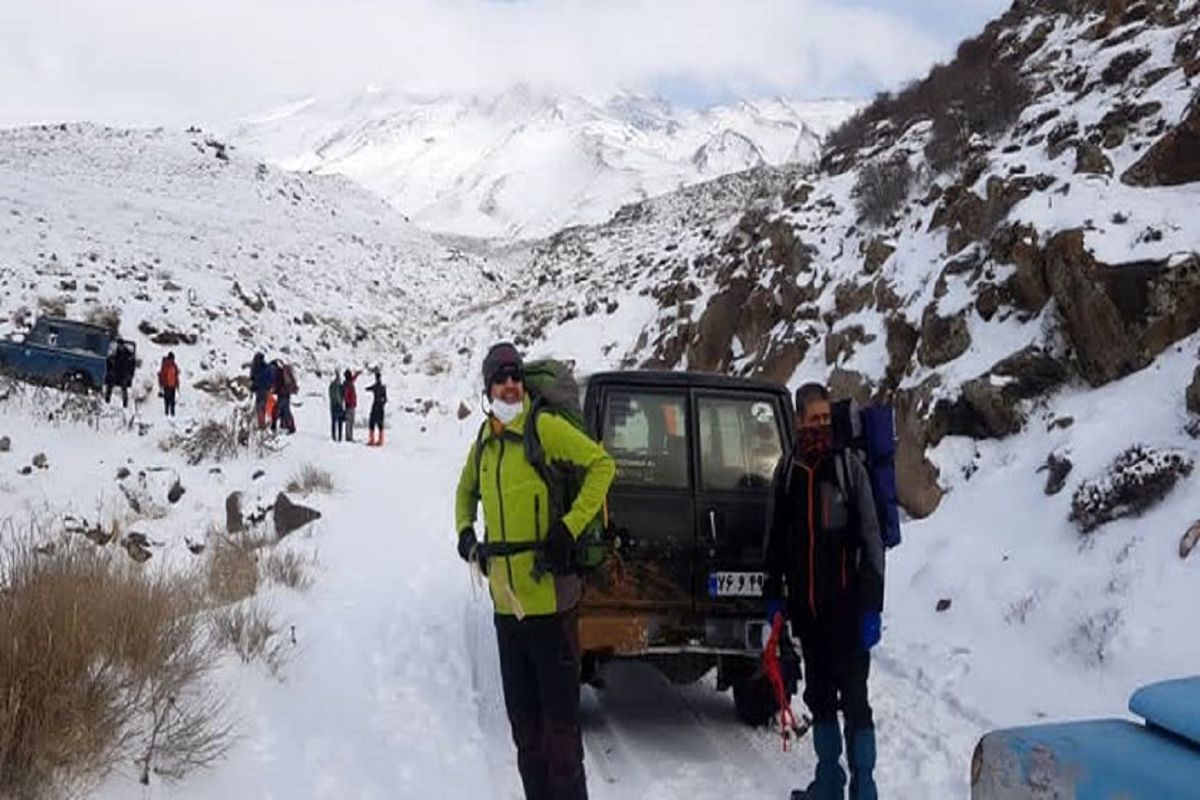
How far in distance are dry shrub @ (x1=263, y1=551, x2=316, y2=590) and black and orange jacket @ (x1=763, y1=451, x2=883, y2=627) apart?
582 centimetres

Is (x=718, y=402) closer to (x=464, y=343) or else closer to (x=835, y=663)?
(x=835, y=663)

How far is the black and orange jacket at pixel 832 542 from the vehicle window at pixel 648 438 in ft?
4.42

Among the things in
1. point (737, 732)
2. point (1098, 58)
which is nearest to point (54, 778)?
point (737, 732)

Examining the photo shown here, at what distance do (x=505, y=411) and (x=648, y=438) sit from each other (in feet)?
6.87

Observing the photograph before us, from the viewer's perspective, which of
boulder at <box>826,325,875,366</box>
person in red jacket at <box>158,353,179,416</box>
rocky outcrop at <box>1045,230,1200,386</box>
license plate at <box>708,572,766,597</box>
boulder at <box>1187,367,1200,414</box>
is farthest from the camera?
person in red jacket at <box>158,353,179,416</box>

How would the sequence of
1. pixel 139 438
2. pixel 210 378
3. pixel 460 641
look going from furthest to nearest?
pixel 210 378 < pixel 139 438 < pixel 460 641

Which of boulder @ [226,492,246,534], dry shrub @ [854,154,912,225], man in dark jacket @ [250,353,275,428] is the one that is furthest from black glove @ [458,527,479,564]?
man in dark jacket @ [250,353,275,428]

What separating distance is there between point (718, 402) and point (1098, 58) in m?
11.4

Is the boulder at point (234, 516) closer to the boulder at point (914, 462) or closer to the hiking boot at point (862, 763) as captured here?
the boulder at point (914, 462)

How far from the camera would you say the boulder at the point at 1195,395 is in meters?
8.15

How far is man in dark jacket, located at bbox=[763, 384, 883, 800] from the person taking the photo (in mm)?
4879

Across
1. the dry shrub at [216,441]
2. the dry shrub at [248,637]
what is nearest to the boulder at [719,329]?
the dry shrub at [216,441]

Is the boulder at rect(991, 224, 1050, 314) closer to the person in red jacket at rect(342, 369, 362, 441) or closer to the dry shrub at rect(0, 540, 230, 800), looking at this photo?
the dry shrub at rect(0, 540, 230, 800)

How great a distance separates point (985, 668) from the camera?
7141mm
